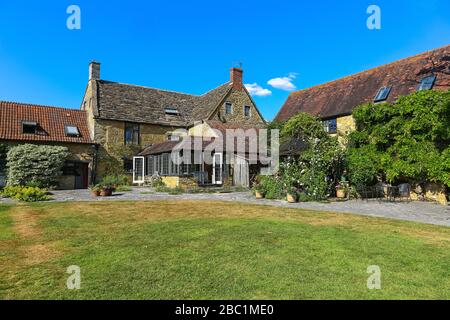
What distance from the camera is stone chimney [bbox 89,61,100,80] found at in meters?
27.5

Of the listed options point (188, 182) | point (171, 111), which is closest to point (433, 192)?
point (188, 182)

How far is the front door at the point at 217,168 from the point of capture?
70.6 ft

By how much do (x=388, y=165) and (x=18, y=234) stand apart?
15926 mm

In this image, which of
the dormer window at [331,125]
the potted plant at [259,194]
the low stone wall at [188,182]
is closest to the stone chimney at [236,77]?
the dormer window at [331,125]

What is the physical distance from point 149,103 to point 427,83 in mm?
22337

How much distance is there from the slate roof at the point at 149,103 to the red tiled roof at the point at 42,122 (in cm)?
231

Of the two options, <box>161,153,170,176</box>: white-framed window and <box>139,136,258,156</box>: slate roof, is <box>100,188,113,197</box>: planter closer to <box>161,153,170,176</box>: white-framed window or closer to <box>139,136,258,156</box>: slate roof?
<box>139,136,258,156</box>: slate roof

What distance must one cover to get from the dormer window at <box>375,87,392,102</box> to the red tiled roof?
2106 centimetres

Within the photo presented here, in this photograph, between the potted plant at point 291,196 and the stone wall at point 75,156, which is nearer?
the potted plant at point 291,196

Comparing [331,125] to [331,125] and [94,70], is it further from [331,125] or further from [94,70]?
[94,70]

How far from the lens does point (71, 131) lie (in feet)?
79.0

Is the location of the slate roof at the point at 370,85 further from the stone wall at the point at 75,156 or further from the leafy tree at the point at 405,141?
the stone wall at the point at 75,156

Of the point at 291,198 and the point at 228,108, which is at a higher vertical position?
the point at 228,108

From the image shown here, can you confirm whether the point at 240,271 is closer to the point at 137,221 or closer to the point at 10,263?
the point at 10,263
